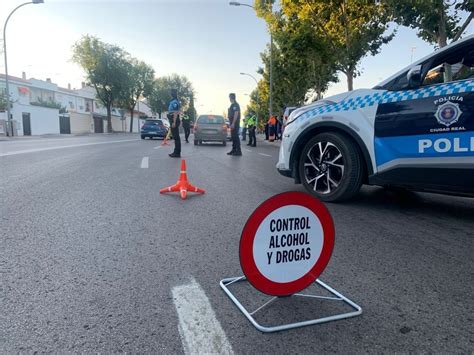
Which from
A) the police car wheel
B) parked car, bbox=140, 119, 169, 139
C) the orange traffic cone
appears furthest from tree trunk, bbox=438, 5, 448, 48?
parked car, bbox=140, 119, 169, 139

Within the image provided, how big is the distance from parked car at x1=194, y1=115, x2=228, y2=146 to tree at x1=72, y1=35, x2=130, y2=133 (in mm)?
39274

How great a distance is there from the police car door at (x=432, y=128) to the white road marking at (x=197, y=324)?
2.76 metres

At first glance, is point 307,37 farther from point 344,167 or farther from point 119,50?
point 119,50

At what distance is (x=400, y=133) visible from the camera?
400 centimetres

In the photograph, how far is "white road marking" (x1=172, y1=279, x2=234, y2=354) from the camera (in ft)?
5.60

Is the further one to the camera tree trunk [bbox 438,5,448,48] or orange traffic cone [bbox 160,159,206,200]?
tree trunk [bbox 438,5,448,48]

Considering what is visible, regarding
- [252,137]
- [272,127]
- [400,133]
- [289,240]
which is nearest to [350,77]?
[252,137]

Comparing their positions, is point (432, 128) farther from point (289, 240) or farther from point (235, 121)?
point (235, 121)

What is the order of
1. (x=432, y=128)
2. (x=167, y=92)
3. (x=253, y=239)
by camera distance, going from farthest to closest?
(x=167, y=92)
(x=432, y=128)
(x=253, y=239)

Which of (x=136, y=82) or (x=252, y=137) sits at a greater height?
(x=136, y=82)

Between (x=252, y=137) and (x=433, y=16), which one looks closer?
(x=433, y=16)

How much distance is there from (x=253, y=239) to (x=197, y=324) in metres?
0.52

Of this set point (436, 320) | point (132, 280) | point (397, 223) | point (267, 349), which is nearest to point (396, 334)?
point (436, 320)

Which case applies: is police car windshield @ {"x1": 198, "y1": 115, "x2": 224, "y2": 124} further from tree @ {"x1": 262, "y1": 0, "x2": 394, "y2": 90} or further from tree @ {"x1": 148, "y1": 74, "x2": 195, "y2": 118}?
tree @ {"x1": 148, "y1": 74, "x2": 195, "y2": 118}
